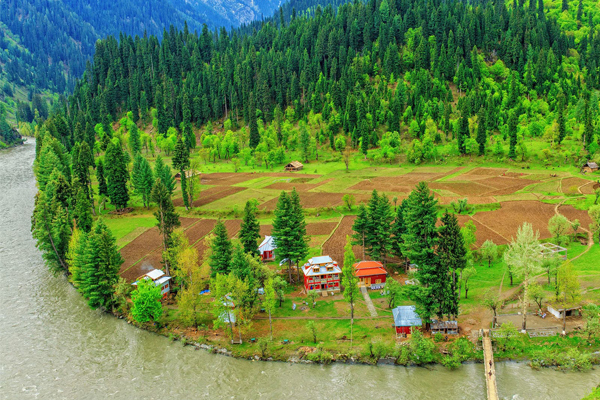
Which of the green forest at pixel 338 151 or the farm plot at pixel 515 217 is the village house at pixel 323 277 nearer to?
the green forest at pixel 338 151

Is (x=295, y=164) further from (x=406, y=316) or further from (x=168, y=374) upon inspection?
(x=168, y=374)

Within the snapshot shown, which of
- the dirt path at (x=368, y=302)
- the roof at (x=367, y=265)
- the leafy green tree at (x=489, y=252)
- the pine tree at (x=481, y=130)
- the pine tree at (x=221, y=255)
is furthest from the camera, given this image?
the pine tree at (x=481, y=130)

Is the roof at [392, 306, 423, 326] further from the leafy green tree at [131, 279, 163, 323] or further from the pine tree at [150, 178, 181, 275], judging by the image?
the pine tree at [150, 178, 181, 275]

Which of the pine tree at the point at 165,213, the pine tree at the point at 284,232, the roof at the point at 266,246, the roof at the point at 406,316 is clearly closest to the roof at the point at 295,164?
the roof at the point at 266,246

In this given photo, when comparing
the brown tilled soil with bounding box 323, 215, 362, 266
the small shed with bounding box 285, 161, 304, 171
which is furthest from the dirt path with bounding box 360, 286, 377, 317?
the small shed with bounding box 285, 161, 304, 171

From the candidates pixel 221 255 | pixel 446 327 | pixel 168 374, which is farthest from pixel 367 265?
pixel 168 374

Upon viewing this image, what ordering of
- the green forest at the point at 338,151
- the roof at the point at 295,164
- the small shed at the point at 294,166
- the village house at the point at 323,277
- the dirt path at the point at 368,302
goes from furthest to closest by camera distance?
the roof at the point at 295,164 → the small shed at the point at 294,166 → the village house at the point at 323,277 → the dirt path at the point at 368,302 → the green forest at the point at 338,151
